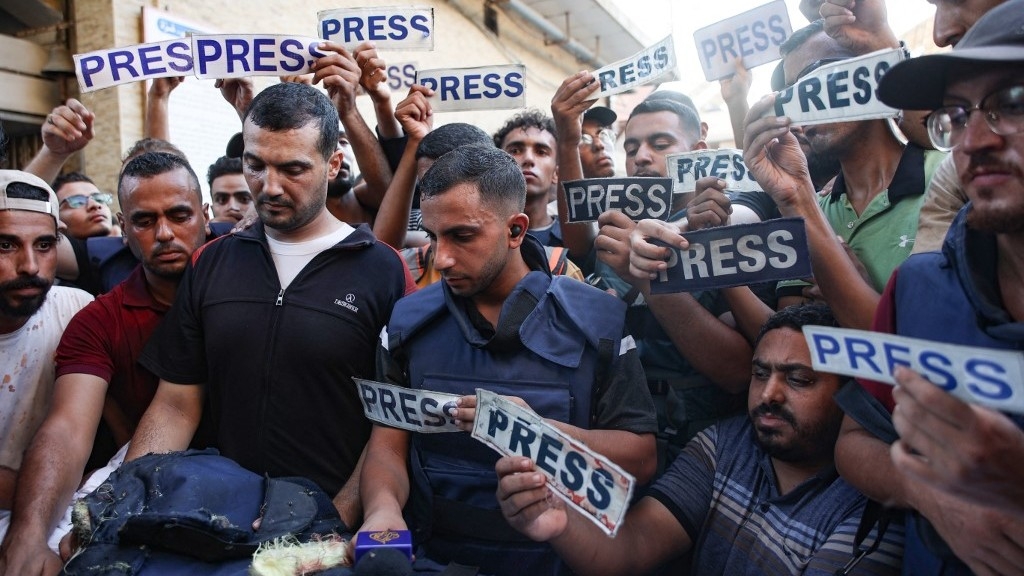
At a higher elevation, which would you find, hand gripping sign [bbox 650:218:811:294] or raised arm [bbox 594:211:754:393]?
hand gripping sign [bbox 650:218:811:294]

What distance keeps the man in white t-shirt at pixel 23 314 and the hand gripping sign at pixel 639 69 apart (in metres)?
2.50

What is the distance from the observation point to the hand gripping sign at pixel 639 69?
11.2 feet

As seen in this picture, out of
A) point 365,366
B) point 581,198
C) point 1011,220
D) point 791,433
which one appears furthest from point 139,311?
point 1011,220

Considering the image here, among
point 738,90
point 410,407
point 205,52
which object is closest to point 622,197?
point 738,90

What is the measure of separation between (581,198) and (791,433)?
44.8 inches

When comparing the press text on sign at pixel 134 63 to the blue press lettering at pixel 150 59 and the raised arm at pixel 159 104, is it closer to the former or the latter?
the blue press lettering at pixel 150 59

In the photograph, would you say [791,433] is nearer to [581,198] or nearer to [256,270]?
[581,198]

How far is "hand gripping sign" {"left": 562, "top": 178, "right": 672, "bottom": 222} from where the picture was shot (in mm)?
2715

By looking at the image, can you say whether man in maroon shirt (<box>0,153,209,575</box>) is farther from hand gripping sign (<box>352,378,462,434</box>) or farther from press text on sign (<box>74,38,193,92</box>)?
hand gripping sign (<box>352,378,462,434</box>)

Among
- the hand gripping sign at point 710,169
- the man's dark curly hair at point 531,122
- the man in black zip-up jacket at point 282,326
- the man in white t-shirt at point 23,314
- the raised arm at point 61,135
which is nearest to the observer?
the man in black zip-up jacket at point 282,326

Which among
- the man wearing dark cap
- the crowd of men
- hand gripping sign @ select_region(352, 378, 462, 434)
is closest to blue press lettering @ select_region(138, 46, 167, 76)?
the crowd of men

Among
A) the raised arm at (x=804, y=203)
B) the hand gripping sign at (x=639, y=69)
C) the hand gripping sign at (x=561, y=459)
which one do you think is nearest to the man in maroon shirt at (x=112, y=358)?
the hand gripping sign at (x=561, y=459)

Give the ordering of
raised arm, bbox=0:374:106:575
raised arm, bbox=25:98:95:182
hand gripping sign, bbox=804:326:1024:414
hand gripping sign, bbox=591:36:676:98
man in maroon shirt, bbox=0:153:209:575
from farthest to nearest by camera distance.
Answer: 1. raised arm, bbox=25:98:95:182
2. hand gripping sign, bbox=591:36:676:98
3. man in maroon shirt, bbox=0:153:209:575
4. raised arm, bbox=0:374:106:575
5. hand gripping sign, bbox=804:326:1024:414

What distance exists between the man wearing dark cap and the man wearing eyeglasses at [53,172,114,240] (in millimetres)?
4855
